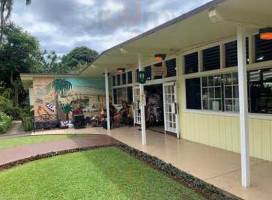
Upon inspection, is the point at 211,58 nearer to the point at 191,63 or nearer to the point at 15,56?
the point at 191,63

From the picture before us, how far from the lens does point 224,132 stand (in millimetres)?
6148

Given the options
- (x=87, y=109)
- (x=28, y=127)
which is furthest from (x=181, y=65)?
(x=28, y=127)

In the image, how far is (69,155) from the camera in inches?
258

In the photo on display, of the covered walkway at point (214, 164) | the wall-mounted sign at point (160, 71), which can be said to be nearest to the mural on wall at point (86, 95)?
the wall-mounted sign at point (160, 71)

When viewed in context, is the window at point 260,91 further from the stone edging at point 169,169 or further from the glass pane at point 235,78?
the stone edging at point 169,169

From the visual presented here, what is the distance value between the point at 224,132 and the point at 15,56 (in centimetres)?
2136

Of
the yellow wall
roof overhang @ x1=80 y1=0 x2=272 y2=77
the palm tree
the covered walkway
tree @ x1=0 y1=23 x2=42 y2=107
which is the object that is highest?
the palm tree

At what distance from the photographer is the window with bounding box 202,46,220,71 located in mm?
6205

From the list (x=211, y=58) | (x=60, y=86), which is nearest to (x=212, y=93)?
(x=211, y=58)

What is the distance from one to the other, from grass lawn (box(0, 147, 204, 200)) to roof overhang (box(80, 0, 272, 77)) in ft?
9.24

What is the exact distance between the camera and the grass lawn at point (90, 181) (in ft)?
12.6

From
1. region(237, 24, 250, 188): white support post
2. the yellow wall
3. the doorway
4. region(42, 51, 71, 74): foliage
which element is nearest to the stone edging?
region(237, 24, 250, 188): white support post

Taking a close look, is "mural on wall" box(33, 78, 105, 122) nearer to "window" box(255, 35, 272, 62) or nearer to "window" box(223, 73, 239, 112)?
"window" box(223, 73, 239, 112)

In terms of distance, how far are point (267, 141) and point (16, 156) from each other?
21.0 ft
